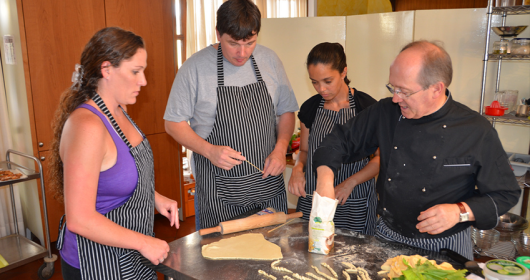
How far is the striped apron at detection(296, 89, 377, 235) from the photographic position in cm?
194

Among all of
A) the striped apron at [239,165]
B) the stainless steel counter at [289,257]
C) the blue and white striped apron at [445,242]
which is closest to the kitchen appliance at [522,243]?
the blue and white striped apron at [445,242]

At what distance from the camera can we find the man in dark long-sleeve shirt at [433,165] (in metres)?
1.33

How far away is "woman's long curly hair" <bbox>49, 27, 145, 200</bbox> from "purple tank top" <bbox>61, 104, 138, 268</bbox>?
8cm

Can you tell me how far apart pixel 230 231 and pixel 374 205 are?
0.82 m

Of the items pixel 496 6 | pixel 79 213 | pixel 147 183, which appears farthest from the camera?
pixel 496 6

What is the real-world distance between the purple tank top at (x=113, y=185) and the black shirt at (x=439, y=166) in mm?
751

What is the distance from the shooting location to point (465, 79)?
3178 mm

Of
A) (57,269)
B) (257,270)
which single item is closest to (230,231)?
(257,270)

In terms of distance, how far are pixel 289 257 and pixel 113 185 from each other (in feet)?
2.15

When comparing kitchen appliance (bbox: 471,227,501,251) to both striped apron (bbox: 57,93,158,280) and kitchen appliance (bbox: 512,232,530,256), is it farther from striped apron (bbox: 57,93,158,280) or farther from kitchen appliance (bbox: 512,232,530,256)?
striped apron (bbox: 57,93,158,280)

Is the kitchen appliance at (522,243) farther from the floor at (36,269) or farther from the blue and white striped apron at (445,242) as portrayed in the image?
the floor at (36,269)

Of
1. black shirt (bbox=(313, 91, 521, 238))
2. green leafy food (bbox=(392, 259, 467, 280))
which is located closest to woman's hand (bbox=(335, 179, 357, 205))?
black shirt (bbox=(313, 91, 521, 238))

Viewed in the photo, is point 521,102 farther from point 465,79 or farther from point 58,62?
point 58,62

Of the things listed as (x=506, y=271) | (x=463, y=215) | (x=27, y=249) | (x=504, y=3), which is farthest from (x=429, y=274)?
(x=27, y=249)
